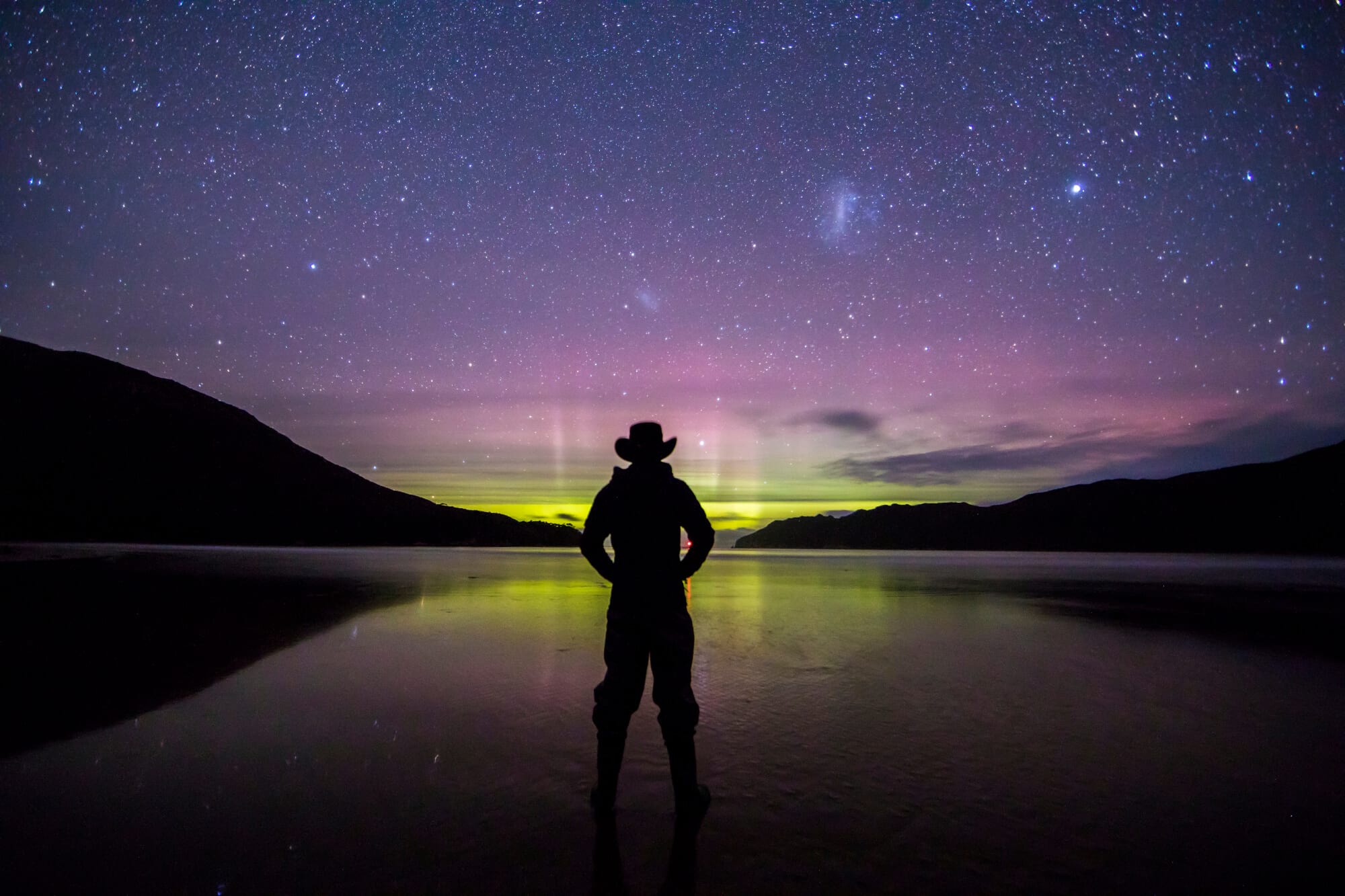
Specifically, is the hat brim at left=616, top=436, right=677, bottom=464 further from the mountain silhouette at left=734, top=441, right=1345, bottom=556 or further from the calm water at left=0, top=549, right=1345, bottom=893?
the mountain silhouette at left=734, top=441, right=1345, bottom=556

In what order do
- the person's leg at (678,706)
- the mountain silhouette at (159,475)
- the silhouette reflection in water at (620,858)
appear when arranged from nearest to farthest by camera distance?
the silhouette reflection in water at (620,858)
the person's leg at (678,706)
the mountain silhouette at (159,475)

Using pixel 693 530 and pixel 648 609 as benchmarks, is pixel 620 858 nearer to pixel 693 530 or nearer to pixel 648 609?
pixel 648 609

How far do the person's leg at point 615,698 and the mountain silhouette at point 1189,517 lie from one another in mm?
165586

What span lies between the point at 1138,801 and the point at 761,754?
2503mm

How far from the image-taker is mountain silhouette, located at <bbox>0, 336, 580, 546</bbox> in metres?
115

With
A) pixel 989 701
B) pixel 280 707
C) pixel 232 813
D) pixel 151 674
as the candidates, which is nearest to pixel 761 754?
pixel 989 701

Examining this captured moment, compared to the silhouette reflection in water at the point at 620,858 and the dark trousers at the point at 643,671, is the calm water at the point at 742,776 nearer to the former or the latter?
the silhouette reflection in water at the point at 620,858

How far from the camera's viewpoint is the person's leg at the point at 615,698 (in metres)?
3.80

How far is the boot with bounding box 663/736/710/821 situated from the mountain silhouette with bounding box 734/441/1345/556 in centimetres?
16523

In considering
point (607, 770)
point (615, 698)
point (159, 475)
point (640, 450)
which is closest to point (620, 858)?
point (607, 770)

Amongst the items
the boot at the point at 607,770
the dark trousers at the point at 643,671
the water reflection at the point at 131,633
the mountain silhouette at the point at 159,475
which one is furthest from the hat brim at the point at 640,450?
the mountain silhouette at the point at 159,475

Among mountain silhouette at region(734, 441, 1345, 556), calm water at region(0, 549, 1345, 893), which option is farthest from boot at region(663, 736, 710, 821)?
mountain silhouette at region(734, 441, 1345, 556)

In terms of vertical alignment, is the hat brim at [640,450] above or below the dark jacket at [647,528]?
above

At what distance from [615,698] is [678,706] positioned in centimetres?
39
